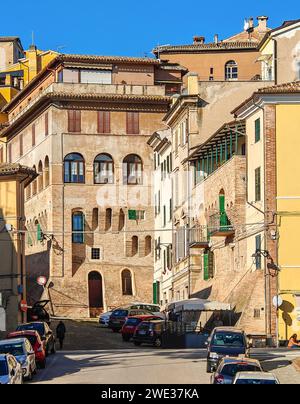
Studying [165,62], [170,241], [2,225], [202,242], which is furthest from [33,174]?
[165,62]

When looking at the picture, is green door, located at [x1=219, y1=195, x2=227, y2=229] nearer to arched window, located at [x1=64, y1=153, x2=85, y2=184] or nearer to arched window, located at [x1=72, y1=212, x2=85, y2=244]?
arched window, located at [x1=72, y1=212, x2=85, y2=244]

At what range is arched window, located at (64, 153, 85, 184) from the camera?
4222 inches

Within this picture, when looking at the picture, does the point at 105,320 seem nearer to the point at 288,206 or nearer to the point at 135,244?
the point at 135,244

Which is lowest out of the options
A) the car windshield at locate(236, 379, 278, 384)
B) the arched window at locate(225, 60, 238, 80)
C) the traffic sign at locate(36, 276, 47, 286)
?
the car windshield at locate(236, 379, 278, 384)

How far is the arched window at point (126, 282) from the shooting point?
107 meters

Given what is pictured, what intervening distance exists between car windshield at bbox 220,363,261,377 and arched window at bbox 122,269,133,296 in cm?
6711

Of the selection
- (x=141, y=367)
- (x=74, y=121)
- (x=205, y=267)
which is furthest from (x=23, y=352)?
(x=74, y=121)

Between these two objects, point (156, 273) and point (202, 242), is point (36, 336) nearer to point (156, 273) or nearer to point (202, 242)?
point (202, 242)

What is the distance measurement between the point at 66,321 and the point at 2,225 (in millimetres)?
15736

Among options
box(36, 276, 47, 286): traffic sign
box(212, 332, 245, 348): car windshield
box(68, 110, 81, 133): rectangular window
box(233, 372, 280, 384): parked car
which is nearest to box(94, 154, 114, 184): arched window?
box(68, 110, 81, 133): rectangular window

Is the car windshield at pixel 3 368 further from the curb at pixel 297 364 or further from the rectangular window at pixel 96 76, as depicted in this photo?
the rectangular window at pixel 96 76

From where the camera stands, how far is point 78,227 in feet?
351

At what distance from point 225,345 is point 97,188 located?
59.8m

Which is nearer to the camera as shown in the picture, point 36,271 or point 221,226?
point 221,226
